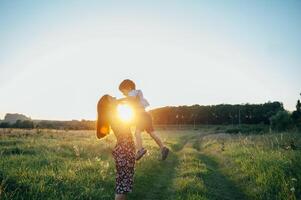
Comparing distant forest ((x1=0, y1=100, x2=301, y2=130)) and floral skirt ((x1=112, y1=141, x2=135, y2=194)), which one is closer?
floral skirt ((x1=112, y1=141, x2=135, y2=194))

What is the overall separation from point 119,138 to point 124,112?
0.62 meters

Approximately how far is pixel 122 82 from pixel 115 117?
1.75m

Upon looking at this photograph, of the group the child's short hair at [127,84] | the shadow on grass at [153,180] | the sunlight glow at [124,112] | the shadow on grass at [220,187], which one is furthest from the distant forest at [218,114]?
the sunlight glow at [124,112]

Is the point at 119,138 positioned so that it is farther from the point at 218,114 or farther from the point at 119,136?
the point at 218,114

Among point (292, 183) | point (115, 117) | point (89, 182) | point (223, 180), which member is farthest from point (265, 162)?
point (115, 117)

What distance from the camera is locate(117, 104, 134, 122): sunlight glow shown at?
7.68 metres

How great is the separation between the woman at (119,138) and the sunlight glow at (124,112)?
11 cm

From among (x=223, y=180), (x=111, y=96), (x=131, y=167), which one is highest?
(x=111, y=96)

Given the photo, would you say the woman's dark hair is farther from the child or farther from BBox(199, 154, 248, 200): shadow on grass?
BBox(199, 154, 248, 200): shadow on grass

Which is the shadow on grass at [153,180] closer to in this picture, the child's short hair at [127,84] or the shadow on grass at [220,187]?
the shadow on grass at [220,187]

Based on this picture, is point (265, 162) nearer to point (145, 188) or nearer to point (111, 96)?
point (145, 188)

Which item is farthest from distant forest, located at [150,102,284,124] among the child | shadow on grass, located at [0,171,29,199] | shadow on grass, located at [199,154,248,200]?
shadow on grass, located at [0,171,29,199]

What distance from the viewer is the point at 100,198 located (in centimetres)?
893

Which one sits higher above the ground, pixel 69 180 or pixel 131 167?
pixel 131 167
